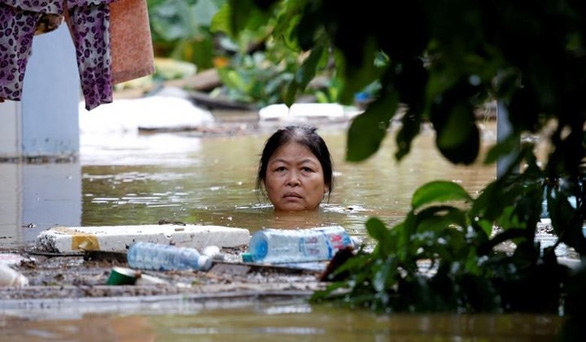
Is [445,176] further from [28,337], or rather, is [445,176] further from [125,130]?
[125,130]

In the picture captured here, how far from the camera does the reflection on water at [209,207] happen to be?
137 inches

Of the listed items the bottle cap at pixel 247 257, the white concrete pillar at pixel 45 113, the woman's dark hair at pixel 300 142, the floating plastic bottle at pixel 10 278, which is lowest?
the floating plastic bottle at pixel 10 278

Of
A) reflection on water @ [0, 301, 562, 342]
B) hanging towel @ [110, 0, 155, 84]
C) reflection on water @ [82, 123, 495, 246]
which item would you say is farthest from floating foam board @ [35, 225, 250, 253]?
hanging towel @ [110, 0, 155, 84]

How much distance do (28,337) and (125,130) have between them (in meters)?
11.4

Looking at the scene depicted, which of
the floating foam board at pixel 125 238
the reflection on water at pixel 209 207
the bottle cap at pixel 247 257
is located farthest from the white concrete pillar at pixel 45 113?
the bottle cap at pixel 247 257

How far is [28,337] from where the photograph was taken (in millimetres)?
3412

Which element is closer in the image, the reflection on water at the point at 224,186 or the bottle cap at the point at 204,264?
the bottle cap at the point at 204,264

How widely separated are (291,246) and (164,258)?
0.47 m

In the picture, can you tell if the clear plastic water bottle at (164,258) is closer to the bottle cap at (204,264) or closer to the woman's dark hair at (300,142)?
the bottle cap at (204,264)

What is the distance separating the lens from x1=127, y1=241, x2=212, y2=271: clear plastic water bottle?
4449 mm

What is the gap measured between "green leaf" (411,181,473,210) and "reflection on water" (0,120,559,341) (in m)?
0.43

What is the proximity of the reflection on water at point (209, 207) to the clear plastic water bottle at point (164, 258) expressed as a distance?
637mm

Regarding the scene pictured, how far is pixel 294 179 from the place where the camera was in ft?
22.1

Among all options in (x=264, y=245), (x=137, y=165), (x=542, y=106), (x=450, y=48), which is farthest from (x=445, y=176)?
(x=450, y=48)
